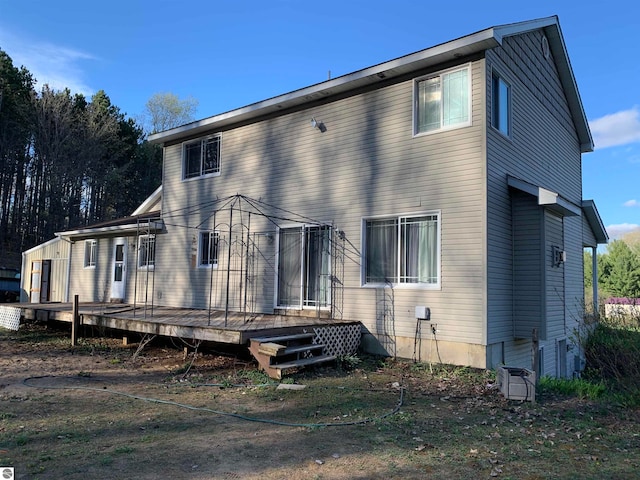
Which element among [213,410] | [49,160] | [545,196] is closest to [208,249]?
[213,410]

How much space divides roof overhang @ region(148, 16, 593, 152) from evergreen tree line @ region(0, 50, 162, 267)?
55.7 feet

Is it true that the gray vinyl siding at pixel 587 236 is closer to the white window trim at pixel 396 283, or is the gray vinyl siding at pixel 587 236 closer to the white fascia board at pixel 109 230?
the white window trim at pixel 396 283

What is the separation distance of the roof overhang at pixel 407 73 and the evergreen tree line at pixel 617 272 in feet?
67.2

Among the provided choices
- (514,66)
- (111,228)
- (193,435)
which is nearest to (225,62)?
(111,228)

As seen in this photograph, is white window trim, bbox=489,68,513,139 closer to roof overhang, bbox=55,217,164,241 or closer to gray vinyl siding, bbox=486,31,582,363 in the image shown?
gray vinyl siding, bbox=486,31,582,363

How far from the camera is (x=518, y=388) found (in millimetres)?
6301

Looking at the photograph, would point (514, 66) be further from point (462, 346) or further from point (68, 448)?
point (68, 448)

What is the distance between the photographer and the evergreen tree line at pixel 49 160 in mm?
26781

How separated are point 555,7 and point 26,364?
48.9 feet

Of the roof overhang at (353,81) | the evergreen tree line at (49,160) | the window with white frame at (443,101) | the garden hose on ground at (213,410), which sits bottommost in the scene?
the garden hose on ground at (213,410)

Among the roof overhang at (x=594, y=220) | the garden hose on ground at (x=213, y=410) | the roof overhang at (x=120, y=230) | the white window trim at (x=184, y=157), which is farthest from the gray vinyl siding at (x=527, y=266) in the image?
the roof overhang at (x=120, y=230)

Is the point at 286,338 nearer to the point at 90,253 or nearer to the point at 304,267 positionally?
the point at 304,267

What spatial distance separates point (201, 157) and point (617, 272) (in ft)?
97.5

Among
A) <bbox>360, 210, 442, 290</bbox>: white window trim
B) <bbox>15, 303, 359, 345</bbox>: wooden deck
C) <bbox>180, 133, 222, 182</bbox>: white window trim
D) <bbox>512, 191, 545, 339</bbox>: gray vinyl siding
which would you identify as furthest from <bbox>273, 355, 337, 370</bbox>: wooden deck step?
<bbox>180, 133, 222, 182</bbox>: white window trim
